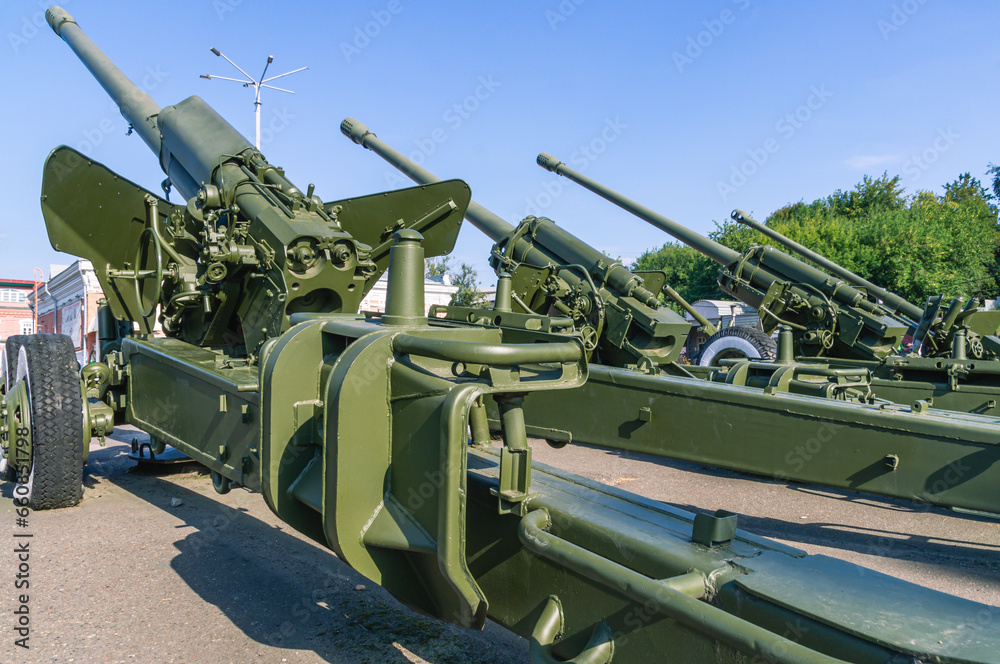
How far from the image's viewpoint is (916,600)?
1.58m

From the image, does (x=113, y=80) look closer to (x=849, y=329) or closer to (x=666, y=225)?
(x=666, y=225)

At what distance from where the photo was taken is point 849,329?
8062 mm

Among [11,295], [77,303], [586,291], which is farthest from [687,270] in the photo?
[11,295]

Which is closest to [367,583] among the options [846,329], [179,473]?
[179,473]

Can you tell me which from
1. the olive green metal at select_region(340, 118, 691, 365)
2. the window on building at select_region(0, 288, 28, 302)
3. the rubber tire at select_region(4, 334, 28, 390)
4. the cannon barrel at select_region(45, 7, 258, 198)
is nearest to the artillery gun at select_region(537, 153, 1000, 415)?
the olive green metal at select_region(340, 118, 691, 365)

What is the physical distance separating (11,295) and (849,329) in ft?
113

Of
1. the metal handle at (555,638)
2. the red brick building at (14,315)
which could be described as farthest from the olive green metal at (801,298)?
the red brick building at (14,315)

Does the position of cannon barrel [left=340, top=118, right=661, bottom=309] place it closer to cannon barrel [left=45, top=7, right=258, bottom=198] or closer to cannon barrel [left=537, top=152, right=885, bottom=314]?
cannon barrel [left=537, top=152, right=885, bottom=314]

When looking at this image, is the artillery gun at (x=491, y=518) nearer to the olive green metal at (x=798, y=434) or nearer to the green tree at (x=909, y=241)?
the olive green metal at (x=798, y=434)

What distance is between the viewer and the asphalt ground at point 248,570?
281 cm

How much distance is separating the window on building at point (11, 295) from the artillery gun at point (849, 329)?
29810 mm

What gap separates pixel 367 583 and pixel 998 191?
3134 cm

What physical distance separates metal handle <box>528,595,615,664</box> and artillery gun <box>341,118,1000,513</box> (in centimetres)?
99

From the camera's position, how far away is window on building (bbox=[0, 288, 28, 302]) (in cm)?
3075
